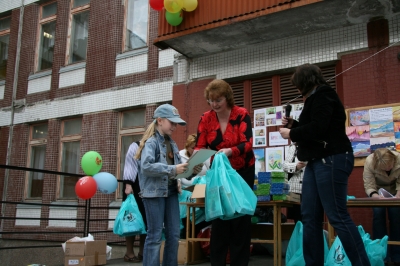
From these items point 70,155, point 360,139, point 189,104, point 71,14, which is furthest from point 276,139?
point 71,14

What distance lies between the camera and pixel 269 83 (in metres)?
7.84

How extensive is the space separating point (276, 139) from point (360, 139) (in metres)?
1.46

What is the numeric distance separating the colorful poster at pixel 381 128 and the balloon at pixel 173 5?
357 cm

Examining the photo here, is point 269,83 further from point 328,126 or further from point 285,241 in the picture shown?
point 328,126

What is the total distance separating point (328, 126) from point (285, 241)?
2891 mm


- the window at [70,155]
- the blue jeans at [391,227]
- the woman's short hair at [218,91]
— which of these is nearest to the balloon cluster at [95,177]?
the window at [70,155]

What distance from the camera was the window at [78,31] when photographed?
11.2m

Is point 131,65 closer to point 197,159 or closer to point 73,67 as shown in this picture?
point 73,67

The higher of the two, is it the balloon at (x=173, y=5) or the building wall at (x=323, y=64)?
the balloon at (x=173, y=5)

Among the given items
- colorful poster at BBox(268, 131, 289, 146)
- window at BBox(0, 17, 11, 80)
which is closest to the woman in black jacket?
colorful poster at BBox(268, 131, 289, 146)

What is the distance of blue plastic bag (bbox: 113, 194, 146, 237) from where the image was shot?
5.79 meters

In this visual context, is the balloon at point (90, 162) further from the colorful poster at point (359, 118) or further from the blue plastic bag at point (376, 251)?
the blue plastic bag at point (376, 251)

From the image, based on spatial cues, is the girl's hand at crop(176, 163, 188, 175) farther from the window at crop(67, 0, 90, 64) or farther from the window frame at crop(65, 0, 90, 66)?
the window frame at crop(65, 0, 90, 66)

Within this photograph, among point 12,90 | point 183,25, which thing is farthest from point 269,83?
point 12,90
